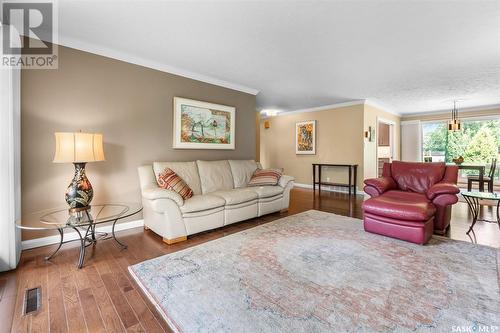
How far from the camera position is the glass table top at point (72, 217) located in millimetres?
1901

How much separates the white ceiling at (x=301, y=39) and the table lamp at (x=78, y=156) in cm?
121

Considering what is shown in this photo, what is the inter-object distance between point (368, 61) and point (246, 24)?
203cm

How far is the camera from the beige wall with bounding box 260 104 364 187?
5.92 meters

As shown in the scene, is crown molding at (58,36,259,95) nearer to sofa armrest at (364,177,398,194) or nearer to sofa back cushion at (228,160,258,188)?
sofa back cushion at (228,160,258,188)

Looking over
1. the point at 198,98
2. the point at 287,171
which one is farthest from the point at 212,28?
the point at 287,171

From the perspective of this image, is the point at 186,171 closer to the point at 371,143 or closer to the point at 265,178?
the point at 265,178

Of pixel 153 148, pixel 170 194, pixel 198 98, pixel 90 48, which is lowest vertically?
pixel 170 194

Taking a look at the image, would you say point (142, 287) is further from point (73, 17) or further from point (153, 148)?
point (73, 17)

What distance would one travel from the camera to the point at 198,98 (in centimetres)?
399

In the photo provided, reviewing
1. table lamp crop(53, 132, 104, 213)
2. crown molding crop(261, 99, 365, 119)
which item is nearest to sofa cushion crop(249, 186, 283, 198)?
table lamp crop(53, 132, 104, 213)

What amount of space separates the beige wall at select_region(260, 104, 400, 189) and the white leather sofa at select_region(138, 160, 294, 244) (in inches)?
113

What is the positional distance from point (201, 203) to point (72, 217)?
4.19ft

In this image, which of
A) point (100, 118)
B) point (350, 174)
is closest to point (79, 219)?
point (100, 118)

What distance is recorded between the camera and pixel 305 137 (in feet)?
22.6
